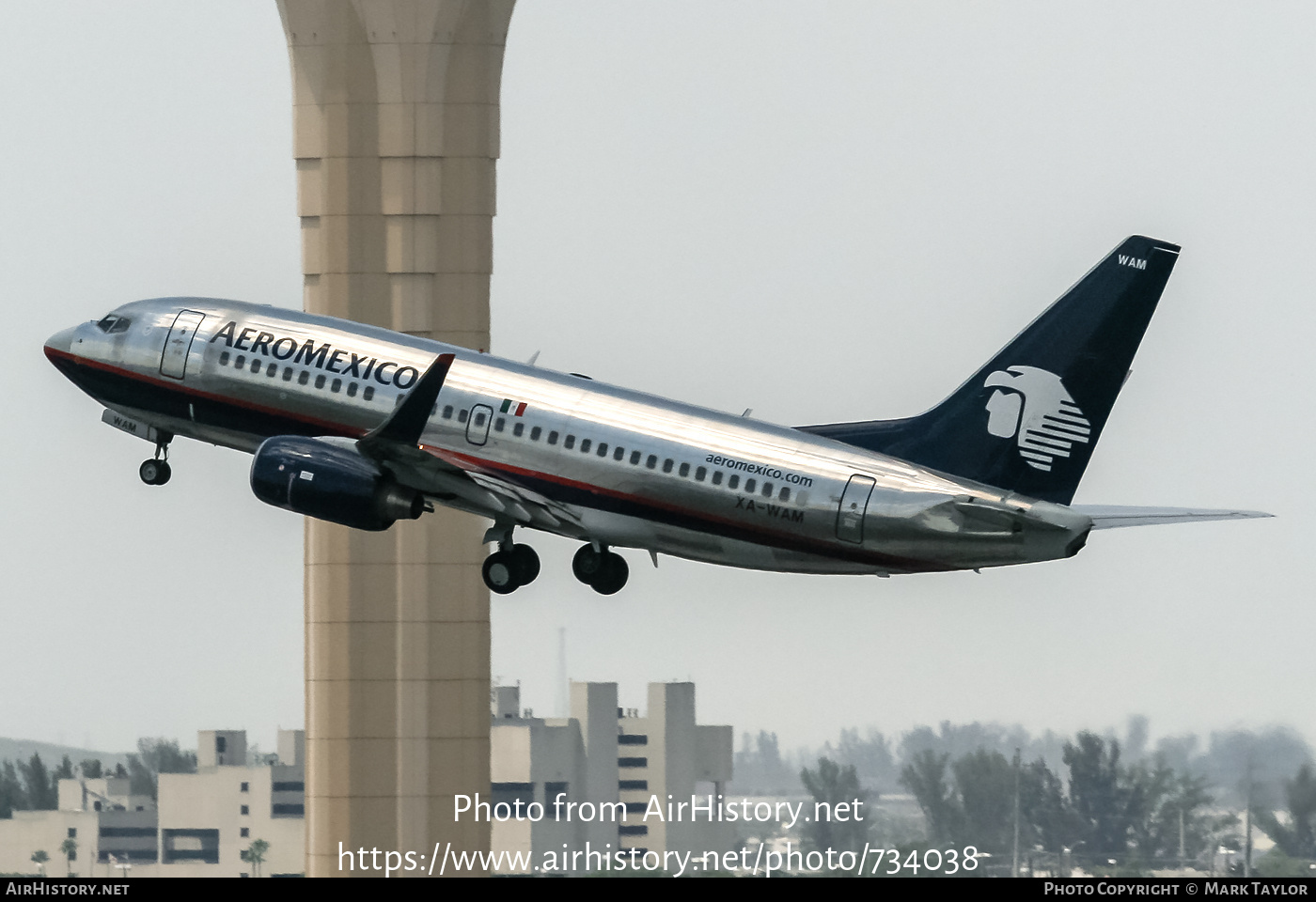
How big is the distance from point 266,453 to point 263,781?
10153 centimetres

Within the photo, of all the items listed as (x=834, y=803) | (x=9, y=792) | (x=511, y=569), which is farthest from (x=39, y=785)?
(x=511, y=569)

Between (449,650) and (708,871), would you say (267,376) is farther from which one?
(708,871)

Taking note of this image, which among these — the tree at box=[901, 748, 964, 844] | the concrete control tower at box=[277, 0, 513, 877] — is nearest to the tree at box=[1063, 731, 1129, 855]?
the tree at box=[901, 748, 964, 844]

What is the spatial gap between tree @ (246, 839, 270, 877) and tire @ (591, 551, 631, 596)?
9803cm

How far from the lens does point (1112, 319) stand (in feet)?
287

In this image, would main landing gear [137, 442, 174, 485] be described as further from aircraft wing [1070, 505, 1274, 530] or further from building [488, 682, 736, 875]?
building [488, 682, 736, 875]

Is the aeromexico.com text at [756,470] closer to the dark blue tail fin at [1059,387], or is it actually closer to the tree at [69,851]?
the dark blue tail fin at [1059,387]

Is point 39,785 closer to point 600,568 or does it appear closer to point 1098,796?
point 1098,796

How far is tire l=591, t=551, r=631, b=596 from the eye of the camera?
94375 mm

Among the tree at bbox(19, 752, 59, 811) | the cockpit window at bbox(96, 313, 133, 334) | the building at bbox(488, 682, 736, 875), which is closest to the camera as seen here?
the cockpit window at bbox(96, 313, 133, 334)

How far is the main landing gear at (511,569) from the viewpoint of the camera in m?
93.8

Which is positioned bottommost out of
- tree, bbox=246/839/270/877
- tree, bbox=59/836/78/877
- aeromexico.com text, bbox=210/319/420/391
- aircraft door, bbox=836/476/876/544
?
tree, bbox=246/839/270/877

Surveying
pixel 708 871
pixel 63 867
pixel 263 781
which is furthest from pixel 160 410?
pixel 263 781

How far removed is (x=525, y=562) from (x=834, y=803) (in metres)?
69.7
